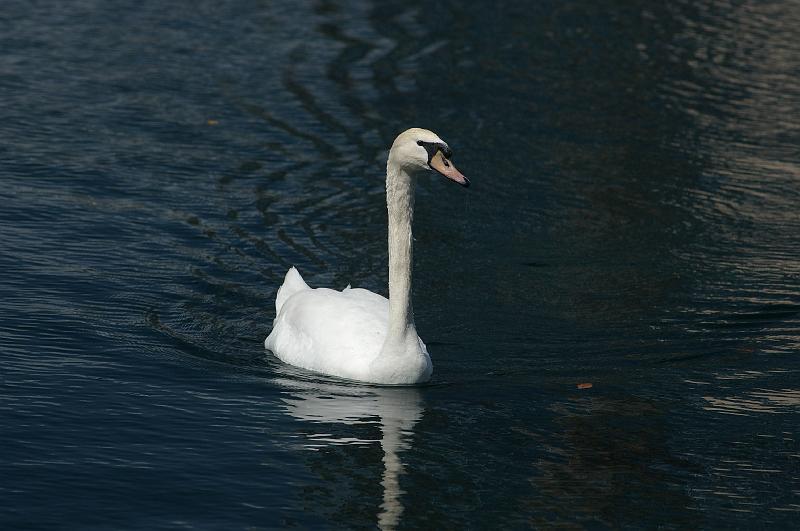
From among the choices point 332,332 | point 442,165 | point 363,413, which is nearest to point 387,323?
point 332,332

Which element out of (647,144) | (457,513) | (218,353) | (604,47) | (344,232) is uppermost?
(604,47)

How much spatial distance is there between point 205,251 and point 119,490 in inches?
239

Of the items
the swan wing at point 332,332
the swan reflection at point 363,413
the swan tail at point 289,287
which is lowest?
the swan reflection at point 363,413

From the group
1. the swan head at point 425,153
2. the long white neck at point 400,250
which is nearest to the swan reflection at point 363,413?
the long white neck at point 400,250

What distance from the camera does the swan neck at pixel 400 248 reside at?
1164 centimetres

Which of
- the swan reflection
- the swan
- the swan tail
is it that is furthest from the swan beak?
the swan tail

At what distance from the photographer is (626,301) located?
14.5 meters

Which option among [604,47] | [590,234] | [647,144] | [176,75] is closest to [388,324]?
[590,234]

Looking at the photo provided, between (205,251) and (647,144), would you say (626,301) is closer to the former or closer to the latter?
(205,251)

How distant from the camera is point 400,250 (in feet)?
39.2

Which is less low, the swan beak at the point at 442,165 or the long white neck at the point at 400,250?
the swan beak at the point at 442,165

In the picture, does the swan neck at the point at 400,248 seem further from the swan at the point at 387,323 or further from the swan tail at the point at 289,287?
the swan tail at the point at 289,287

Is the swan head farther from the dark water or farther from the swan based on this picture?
the dark water

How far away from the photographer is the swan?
37.3 ft
